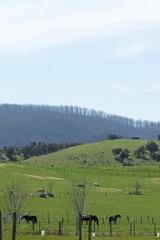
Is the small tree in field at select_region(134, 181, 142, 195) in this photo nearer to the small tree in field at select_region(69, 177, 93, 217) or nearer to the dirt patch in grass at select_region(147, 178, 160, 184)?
the small tree in field at select_region(69, 177, 93, 217)

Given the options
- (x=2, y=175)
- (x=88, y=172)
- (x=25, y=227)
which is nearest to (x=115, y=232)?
(x=25, y=227)

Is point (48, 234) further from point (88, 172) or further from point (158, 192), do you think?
point (88, 172)

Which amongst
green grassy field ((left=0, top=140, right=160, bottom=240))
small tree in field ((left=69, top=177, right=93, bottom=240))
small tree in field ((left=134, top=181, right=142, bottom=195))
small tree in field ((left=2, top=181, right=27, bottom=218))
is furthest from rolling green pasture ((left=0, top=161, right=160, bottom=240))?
small tree in field ((left=2, top=181, right=27, bottom=218))

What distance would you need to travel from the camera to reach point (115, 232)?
54281 millimetres

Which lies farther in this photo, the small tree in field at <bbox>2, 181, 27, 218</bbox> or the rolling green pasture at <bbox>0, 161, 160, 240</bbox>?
the rolling green pasture at <bbox>0, 161, 160, 240</bbox>

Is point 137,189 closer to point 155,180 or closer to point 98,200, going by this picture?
point 155,180

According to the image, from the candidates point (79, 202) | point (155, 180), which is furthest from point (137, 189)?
point (79, 202)

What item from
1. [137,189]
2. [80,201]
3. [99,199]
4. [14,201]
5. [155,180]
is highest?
[155,180]

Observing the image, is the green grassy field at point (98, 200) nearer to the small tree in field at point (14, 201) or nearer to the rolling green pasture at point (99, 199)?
the rolling green pasture at point (99, 199)

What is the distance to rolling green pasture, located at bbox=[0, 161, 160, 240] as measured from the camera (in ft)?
189

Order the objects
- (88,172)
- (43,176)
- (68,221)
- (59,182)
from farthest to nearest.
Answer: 1. (88,172)
2. (43,176)
3. (59,182)
4. (68,221)

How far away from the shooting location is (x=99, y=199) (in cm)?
9144

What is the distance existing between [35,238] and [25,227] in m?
10.6

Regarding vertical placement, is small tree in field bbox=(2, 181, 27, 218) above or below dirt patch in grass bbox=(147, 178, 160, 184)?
below
